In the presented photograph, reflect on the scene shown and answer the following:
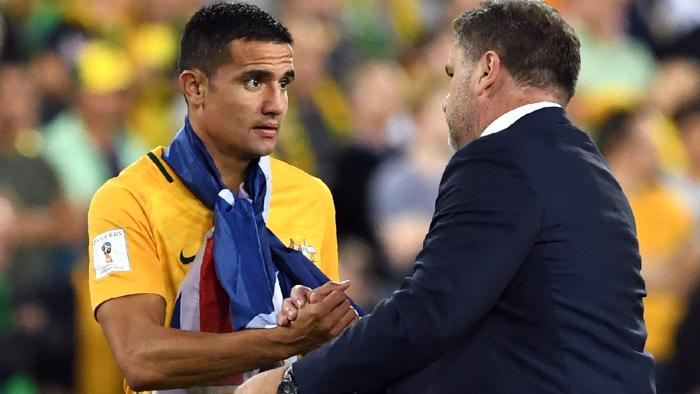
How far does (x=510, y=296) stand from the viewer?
319cm

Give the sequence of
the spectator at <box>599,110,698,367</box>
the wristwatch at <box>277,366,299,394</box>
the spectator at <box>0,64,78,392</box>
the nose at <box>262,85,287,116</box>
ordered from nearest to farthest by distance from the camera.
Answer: the wristwatch at <box>277,366,299,394</box>
the nose at <box>262,85,287,116</box>
the spectator at <box>0,64,78,392</box>
the spectator at <box>599,110,698,367</box>

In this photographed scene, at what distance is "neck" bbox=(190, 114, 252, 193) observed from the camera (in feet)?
12.8

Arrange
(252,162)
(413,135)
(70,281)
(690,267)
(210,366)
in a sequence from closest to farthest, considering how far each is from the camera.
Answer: (210,366)
(252,162)
(70,281)
(690,267)
(413,135)

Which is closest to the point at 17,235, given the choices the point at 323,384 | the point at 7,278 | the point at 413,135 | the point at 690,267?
the point at 7,278

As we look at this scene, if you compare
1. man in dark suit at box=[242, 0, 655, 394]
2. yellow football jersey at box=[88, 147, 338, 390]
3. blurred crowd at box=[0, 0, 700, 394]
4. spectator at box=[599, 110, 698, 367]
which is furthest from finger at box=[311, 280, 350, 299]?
spectator at box=[599, 110, 698, 367]

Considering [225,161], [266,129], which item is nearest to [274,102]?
[266,129]

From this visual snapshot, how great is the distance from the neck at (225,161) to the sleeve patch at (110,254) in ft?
1.12

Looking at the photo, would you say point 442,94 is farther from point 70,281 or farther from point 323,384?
point 323,384

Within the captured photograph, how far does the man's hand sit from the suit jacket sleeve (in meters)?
0.16

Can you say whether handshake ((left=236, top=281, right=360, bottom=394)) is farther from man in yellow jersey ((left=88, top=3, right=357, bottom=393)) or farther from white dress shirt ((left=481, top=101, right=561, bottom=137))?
white dress shirt ((left=481, top=101, right=561, bottom=137))

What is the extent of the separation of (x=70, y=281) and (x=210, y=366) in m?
3.57

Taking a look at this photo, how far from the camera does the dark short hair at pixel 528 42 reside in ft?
11.0

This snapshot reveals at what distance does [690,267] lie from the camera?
7402 millimetres

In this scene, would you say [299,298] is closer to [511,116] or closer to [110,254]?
[110,254]
